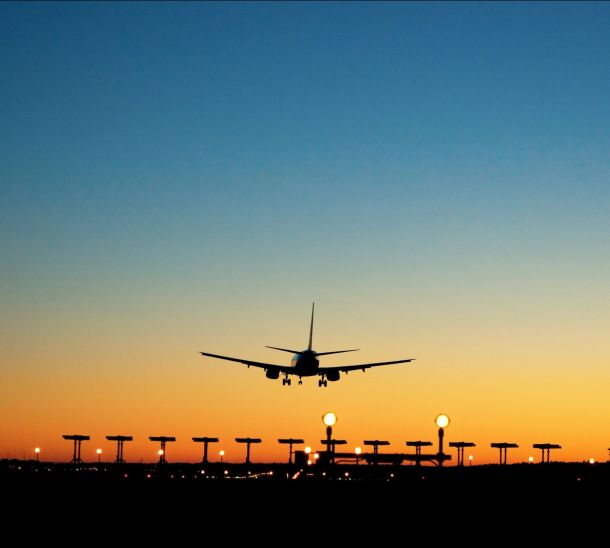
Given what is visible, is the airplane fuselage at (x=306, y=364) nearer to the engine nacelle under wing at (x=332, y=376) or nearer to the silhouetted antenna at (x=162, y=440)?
the engine nacelle under wing at (x=332, y=376)

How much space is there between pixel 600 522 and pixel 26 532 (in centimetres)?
2755

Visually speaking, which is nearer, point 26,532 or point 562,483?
point 26,532

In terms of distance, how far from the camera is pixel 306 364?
130375mm

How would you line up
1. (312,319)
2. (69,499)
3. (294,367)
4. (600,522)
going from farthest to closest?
(312,319), (294,367), (69,499), (600,522)

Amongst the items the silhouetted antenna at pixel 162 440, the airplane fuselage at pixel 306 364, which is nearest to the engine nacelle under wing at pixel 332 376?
the airplane fuselage at pixel 306 364

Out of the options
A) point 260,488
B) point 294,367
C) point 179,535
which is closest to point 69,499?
point 260,488

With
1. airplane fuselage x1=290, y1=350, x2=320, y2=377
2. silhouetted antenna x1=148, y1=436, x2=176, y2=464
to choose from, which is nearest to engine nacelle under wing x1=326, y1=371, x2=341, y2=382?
airplane fuselage x1=290, y1=350, x2=320, y2=377

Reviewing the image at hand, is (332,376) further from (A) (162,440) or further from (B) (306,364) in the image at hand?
(A) (162,440)

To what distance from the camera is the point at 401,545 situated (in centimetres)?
3644

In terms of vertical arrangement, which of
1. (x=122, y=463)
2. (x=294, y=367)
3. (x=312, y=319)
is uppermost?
(x=312, y=319)

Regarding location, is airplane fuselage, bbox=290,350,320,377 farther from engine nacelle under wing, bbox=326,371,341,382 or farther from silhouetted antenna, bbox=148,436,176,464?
silhouetted antenna, bbox=148,436,176,464


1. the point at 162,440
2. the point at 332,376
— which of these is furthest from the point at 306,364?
the point at 162,440

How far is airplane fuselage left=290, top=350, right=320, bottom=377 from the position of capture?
428 ft

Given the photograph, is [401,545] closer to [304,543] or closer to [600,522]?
[304,543]
